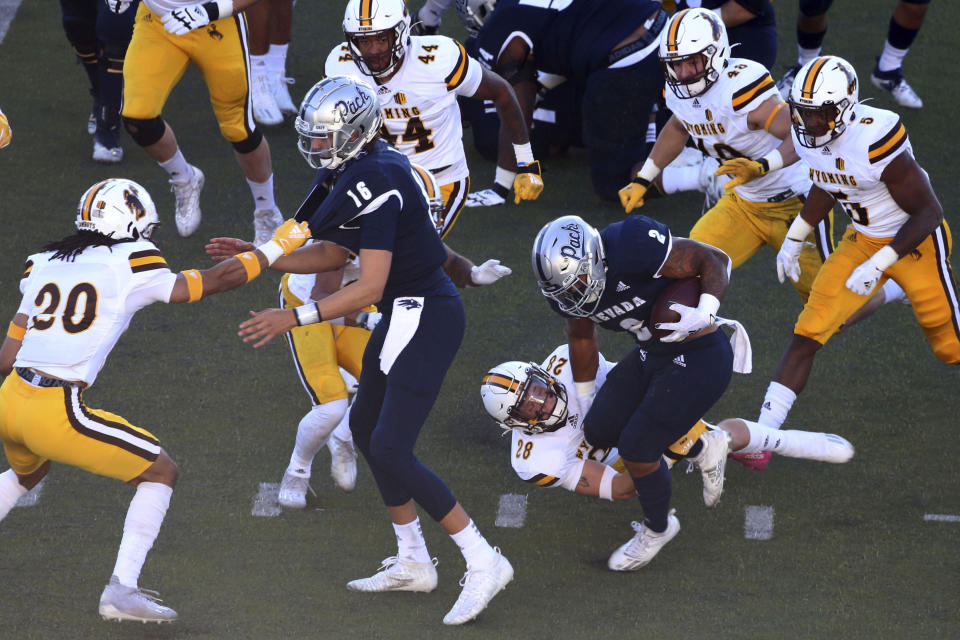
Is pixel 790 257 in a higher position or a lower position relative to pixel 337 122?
lower

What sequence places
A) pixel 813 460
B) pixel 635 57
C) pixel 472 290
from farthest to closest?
pixel 635 57
pixel 472 290
pixel 813 460

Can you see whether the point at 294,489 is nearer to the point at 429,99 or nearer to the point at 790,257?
the point at 429,99

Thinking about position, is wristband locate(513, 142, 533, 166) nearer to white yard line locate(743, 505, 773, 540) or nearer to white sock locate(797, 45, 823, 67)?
white yard line locate(743, 505, 773, 540)

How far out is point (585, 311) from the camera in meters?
4.43

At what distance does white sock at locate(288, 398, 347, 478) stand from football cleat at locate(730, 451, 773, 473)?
160 centimetres

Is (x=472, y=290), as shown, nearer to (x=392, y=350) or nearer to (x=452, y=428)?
(x=452, y=428)

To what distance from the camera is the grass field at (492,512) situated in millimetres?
4238

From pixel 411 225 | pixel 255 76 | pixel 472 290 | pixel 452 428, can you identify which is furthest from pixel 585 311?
pixel 255 76

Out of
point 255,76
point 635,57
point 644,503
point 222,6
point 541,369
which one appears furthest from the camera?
point 255,76

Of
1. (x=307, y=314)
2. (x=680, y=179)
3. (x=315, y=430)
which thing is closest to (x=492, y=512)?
(x=315, y=430)

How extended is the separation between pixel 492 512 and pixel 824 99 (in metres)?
2.04

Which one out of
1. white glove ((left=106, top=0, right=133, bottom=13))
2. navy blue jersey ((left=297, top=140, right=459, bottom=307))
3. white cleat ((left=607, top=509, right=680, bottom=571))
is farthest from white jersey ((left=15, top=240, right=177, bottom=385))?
white glove ((left=106, top=0, right=133, bottom=13))

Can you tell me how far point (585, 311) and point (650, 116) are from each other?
136 inches

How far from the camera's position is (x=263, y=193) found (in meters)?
6.56
